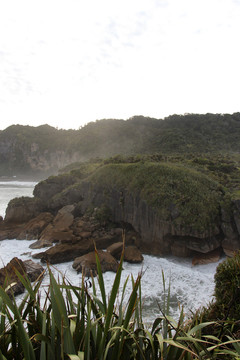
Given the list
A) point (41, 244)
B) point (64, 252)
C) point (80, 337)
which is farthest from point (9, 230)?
point (80, 337)

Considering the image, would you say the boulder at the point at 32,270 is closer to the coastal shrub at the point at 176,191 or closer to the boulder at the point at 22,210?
the coastal shrub at the point at 176,191

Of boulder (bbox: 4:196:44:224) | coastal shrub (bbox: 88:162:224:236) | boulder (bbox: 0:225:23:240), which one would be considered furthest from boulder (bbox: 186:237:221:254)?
boulder (bbox: 4:196:44:224)

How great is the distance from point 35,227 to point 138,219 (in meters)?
7.56

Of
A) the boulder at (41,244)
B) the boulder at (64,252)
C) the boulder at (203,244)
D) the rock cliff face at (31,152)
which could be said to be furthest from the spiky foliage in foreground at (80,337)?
the rock cliff face at (31,152)

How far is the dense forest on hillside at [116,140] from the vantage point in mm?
34969

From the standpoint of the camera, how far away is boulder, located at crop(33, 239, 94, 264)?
38.3 ft

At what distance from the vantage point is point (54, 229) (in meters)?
14.9

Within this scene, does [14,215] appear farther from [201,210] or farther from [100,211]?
[201,210]

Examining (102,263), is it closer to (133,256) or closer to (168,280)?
(133,256)

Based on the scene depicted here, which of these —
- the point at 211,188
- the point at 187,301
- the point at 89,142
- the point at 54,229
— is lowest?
the point at 187,301

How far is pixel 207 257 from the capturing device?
1164 cm

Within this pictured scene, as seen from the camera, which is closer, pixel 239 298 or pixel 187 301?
pixel 239 298

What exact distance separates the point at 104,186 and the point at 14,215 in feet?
24.4

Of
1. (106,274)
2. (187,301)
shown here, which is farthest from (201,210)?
(106,274)
